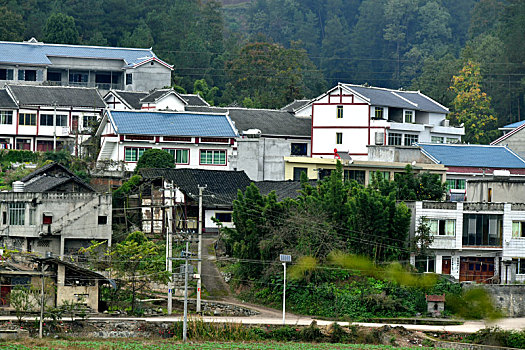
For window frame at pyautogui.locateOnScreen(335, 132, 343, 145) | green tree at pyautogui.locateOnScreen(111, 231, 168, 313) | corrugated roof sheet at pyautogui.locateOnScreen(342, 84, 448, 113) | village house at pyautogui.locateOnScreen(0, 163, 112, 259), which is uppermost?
corrugated roof sheet at pyautogui.locateOnScreen(342, 84, 448, 113)

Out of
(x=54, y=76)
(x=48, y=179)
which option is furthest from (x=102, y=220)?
(x=54, y=76)

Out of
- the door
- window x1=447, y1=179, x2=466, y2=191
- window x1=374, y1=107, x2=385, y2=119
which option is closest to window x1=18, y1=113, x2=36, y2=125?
window x1=374, y1=107, x2=385, y2=119

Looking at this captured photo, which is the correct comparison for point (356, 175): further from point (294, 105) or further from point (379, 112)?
point (294, 105)

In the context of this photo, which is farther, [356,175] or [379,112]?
[379,112]

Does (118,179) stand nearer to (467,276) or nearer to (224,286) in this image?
(224,286)

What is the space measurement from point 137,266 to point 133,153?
17674 millimetres

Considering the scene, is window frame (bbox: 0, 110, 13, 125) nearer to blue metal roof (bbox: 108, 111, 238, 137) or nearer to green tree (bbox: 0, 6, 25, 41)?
blue metal roof (bbox: 108, 111, 238, 137)

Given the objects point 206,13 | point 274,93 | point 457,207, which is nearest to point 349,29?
point 206,13

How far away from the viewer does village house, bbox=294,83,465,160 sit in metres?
66.0

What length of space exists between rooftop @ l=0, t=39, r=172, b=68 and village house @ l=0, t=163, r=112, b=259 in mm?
30544

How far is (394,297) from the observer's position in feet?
146

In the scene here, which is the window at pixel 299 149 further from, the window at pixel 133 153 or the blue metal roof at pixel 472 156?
the window at pixel 133 153

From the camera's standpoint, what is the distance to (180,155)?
6247 centimetres

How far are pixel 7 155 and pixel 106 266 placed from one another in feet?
63.3
